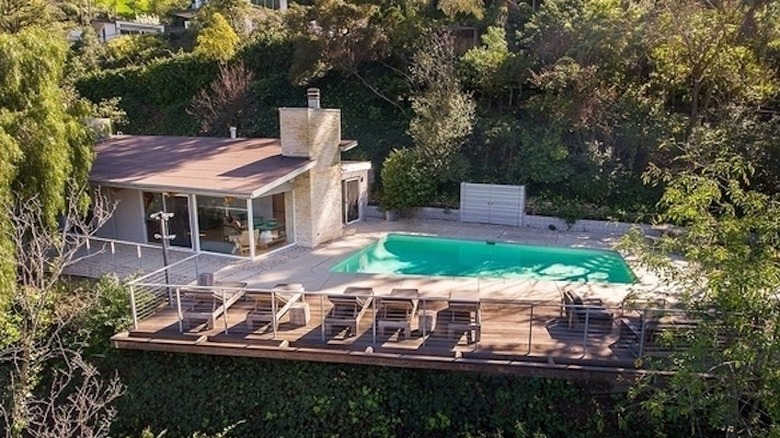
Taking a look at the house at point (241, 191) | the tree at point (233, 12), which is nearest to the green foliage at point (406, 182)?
the house at point (241, 191)

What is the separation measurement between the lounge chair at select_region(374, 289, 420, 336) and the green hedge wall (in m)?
0.80

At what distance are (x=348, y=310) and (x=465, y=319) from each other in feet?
7.69

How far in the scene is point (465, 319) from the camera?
10609 mm

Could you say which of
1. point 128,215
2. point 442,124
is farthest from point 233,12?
point 128,215

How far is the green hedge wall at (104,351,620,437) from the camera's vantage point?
9.66 meters

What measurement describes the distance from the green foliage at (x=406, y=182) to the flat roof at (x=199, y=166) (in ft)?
14.9

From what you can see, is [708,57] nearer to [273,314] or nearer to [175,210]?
[273,314]

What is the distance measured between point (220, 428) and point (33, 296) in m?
4.40

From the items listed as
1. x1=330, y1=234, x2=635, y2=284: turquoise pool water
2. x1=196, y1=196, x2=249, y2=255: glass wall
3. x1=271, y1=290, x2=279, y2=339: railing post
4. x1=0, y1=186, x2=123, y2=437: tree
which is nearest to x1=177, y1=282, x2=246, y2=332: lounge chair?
x1=271, y1=290, x2=279, y2=339: railing post

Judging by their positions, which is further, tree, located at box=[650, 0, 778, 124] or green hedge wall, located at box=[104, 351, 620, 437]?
tree, located at box=[650, 0, 778, 124]

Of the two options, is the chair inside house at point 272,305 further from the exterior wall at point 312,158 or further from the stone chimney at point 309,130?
the stone chimney at point 309,130

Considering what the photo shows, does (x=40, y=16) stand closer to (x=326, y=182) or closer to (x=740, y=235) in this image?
(x=326, y=182)

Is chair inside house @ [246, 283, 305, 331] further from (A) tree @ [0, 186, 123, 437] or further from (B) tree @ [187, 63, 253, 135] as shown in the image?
(B) tree @ [187, 63, 253, 135]

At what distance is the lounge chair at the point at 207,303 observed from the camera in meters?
11.0
